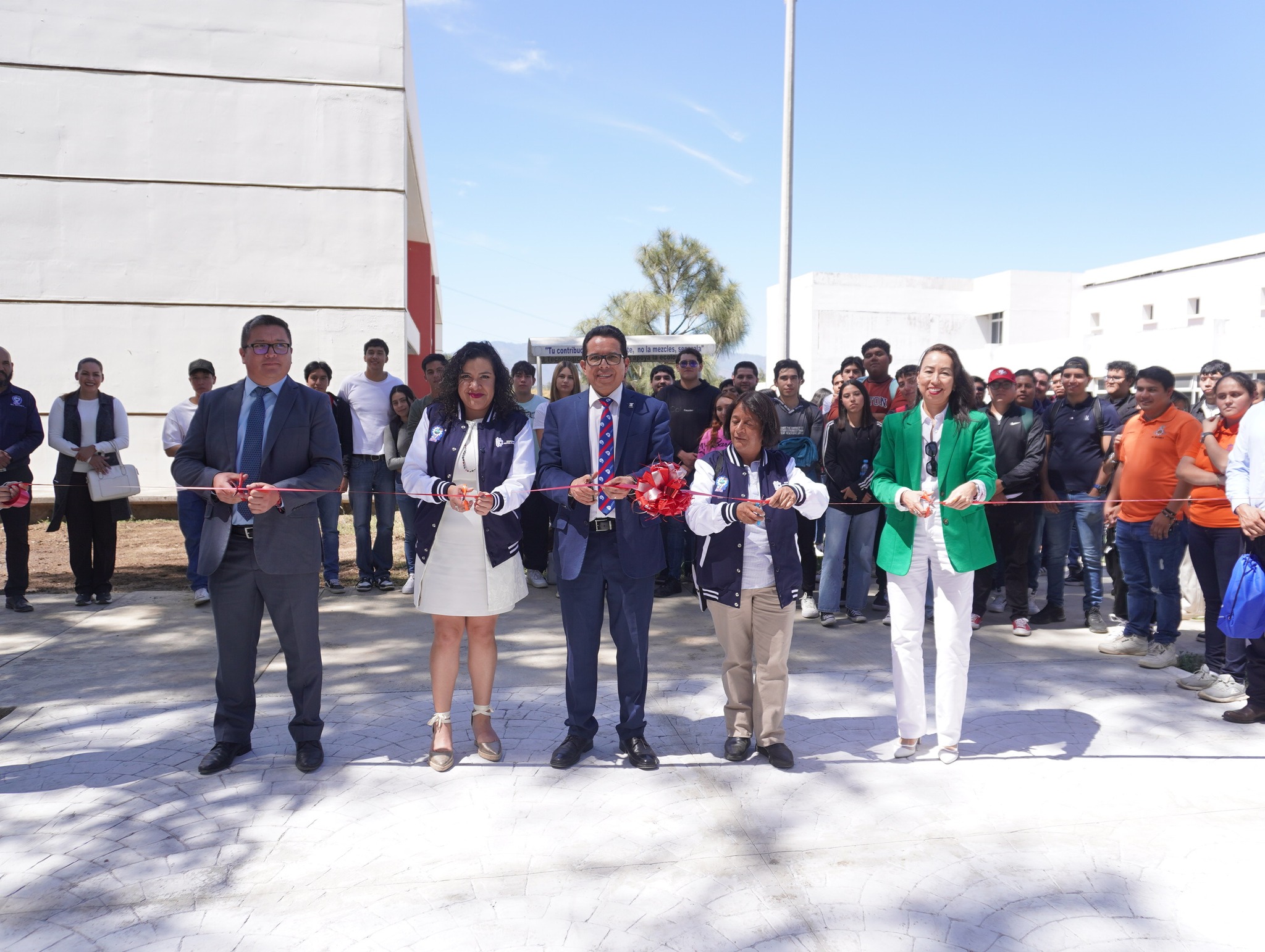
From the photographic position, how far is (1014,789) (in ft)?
13.2

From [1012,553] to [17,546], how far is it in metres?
8.23

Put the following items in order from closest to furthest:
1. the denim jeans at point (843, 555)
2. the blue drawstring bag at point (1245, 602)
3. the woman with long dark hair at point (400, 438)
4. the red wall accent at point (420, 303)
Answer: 1. the blue drawstring bag at point (1245, 602)
2. the denim jeans at point (843, 555)
3. the woman with long dark hair at point (400, 438)
4. the red wall accent at point (420, 303)

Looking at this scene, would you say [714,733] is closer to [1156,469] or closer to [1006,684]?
[1006,684]

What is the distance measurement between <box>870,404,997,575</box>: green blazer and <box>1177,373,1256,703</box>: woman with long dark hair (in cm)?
189

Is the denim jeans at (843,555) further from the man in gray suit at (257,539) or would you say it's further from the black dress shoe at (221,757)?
the black dress shoe at (221,757)

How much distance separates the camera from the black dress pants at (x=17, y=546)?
715cm

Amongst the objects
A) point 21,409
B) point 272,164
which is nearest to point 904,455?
point 21,409

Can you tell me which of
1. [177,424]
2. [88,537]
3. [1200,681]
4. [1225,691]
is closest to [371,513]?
[177,424]

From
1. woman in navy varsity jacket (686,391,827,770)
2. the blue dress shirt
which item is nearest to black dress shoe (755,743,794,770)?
woman in navy varsity jacket (686,391,827,770)

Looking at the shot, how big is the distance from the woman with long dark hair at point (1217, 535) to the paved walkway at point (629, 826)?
236mm

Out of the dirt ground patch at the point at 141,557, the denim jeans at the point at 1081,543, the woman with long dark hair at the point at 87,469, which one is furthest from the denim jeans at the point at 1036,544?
the woman with long dark hair at the point at 87,469

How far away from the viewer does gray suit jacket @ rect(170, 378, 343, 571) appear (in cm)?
420

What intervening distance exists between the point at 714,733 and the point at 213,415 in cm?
304

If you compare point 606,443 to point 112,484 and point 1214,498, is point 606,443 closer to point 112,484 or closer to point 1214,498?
point 1214,498
